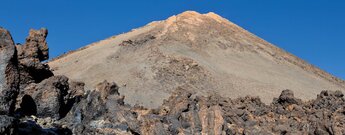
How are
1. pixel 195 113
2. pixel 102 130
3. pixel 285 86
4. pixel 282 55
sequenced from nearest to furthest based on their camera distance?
pixel 102 130
pixel 195 113
pixel 285 86
pixel 282 55

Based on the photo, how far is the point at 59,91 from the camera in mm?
18672

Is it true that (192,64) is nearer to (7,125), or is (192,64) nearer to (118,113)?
(118,113)

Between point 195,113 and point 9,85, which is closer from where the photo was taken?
point 9,85

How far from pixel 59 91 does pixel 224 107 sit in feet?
24.2

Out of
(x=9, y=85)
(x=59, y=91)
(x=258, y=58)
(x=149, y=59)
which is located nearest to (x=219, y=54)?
(x=258, y=58)

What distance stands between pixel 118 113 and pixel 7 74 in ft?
29.4

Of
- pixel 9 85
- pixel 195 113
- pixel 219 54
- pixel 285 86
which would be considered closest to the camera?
pixel 9 85

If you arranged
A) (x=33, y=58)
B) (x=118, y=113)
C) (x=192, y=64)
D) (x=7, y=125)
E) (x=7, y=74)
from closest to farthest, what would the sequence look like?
(x=7, y=125)
(x=7, y=74)
(x=33, y=58)
(x=118, y=113)
(x=192, y=64)

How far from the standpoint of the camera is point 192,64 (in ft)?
222

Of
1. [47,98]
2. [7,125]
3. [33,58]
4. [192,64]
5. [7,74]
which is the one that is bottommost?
[7,125]

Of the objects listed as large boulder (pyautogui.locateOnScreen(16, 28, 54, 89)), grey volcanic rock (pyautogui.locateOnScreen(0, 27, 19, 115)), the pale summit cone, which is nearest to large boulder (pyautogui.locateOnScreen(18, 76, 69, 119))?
large boulder (pyautogui.locateOnScreen(16, 28, 54, 89))

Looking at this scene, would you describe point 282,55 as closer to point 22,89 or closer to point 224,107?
point 224,107

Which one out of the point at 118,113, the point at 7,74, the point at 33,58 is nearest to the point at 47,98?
the point at 33,58

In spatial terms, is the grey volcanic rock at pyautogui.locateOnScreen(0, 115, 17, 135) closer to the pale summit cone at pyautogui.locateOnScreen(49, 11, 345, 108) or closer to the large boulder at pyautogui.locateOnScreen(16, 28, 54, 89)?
the large boulder at pyautogui.locateOnScreen(16, 28, 54, 89)
